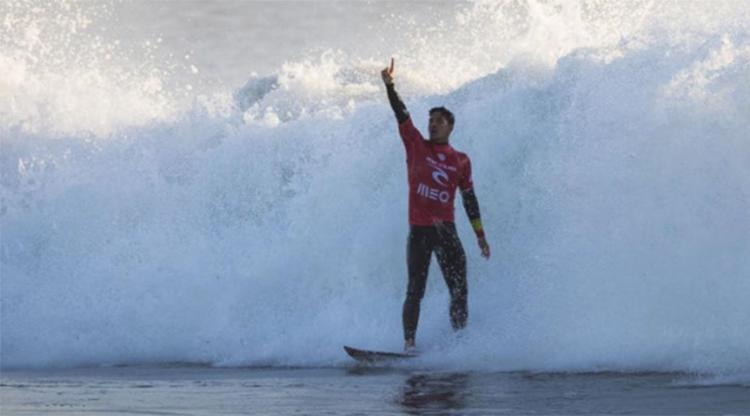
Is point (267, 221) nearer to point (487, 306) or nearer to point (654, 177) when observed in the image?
point (487, 306)

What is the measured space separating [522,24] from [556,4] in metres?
0.82

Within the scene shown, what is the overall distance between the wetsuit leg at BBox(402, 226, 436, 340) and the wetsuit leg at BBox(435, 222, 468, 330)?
0.26ft

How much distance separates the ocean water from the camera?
1124 centimetres

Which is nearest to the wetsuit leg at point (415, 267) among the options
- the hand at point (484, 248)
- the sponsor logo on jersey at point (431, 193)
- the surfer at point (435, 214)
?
the surfer at point (435, 214)

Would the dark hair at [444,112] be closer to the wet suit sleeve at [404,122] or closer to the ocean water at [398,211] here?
the wet suit sleeve at [404,122]

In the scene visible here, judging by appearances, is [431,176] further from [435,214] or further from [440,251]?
[440,251]

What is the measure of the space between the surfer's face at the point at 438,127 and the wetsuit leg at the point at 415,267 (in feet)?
2.18

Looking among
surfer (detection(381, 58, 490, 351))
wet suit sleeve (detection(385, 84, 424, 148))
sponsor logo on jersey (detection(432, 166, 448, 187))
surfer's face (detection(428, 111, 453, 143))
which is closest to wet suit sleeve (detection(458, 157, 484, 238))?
surfer (detection(381, 58, 490, 351))

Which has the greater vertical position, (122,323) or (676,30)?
(676,30)

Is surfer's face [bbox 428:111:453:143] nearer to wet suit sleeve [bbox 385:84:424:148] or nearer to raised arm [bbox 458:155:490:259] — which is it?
wet suit sleeve [bbox 385:84:424:148]

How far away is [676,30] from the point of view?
13188mm

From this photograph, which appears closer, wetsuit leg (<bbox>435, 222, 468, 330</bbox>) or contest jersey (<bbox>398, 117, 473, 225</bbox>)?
contest jersey (<bbox>398, 117, 473, 225</bbox>)

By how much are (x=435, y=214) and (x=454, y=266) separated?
410 mm

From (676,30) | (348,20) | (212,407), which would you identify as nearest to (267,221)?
(676,30)
